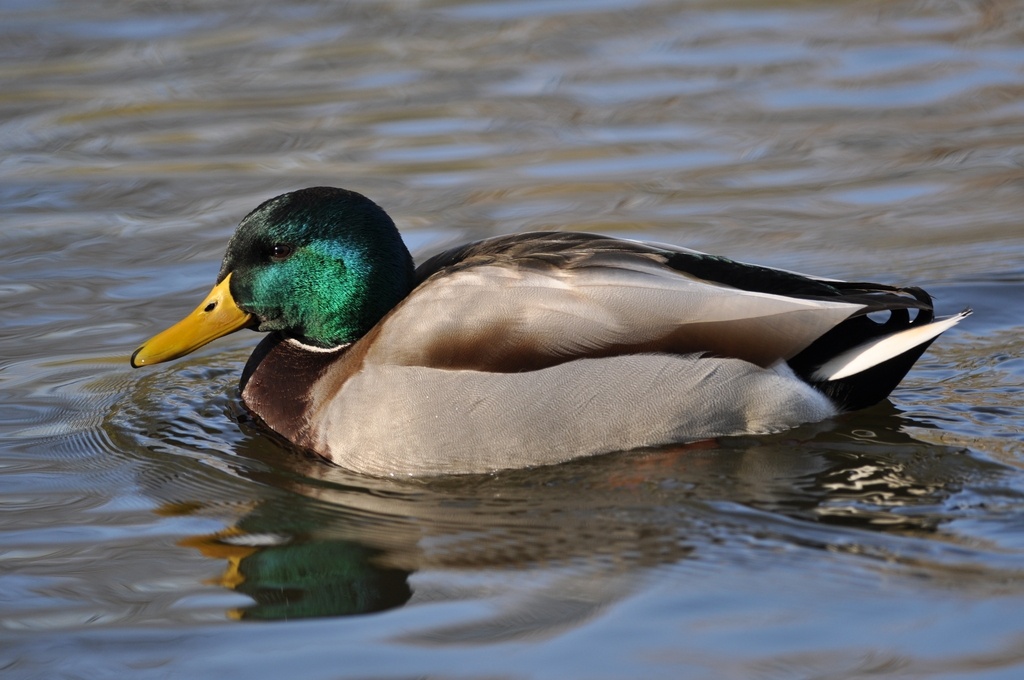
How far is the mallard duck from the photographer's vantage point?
6.02 m

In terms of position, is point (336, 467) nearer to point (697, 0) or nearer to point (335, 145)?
point (335, 145)

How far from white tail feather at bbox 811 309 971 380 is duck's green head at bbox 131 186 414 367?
5.90ft

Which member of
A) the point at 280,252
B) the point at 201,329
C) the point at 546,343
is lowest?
the point at 546,343

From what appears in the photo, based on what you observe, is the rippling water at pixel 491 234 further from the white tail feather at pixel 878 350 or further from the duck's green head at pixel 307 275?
the duck's green head at pixel 307 275

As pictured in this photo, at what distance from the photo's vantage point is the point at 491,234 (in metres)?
8.95

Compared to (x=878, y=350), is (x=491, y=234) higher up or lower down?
higher up

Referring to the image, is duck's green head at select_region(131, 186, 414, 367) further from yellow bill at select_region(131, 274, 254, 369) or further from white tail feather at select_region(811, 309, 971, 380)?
white tail feather at select_region(811, 309, 971, 380)

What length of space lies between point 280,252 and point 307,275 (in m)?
0.15

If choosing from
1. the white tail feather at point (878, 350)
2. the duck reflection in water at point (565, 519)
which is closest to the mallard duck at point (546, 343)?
the white tail feather at point (878, 350)

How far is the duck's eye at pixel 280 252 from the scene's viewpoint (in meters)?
6.42

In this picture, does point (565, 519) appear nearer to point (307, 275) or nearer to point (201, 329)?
point (307, 275)

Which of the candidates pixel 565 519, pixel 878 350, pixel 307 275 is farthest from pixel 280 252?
pixel 878 350

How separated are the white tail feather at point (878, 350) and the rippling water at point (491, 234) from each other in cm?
26

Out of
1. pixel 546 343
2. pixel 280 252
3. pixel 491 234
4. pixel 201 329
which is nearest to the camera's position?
pixel 546 343
